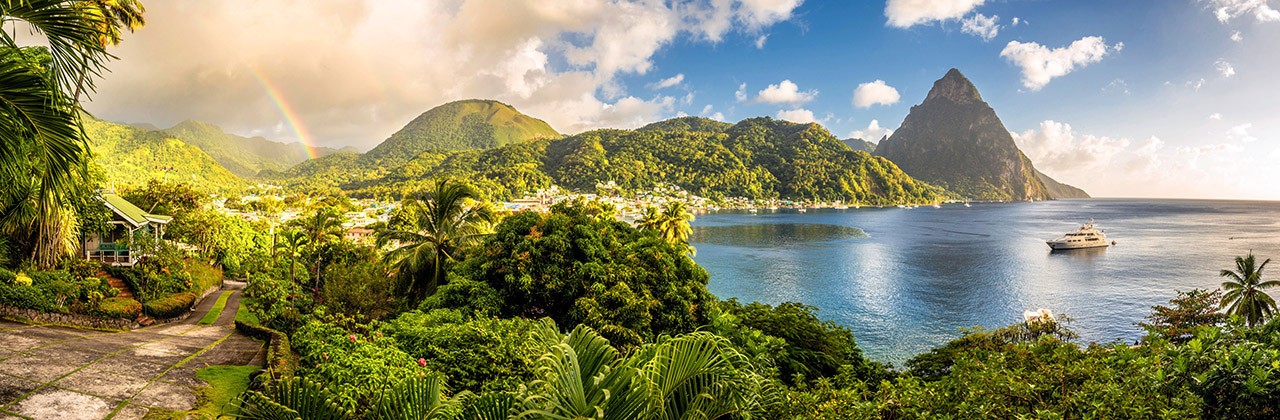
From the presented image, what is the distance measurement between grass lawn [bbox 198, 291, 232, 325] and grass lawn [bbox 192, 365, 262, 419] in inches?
348

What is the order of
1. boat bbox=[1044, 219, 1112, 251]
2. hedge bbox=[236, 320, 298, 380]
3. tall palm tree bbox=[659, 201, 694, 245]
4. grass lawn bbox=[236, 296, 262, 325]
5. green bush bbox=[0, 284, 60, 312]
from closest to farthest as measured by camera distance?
hedge bbox=[236, 320, 298, 380]
green bush bbox=[0, 284, 60, 312]
grass lawn bbox=[236, 296, 262, 325]
tall palm tree bbox=[659, 201, 694, 245]
boat bbox=[1044, 219, 1112, 251]

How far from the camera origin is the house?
21.1 meters

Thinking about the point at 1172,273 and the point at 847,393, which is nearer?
the point at 847,393

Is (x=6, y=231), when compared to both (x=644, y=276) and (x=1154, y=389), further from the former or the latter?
(x=1154, y=389)

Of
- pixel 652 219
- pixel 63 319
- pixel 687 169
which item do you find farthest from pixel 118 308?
pixel 687 169

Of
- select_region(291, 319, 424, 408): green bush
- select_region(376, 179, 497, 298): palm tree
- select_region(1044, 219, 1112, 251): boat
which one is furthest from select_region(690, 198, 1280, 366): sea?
Answer: select_region(291, 319, 424, 408): green bush

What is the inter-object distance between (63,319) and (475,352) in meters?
12.7

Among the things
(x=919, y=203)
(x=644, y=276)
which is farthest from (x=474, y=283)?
(x=919, y=203)

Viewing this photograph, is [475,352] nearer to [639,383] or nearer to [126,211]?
[639,383]

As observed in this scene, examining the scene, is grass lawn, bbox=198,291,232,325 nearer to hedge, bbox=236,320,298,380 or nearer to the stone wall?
the stone wall

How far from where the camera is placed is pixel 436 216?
58.4 feet

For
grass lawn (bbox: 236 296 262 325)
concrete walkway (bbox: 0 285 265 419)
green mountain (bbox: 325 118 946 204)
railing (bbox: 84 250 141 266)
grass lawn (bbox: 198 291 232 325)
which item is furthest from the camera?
green mountain (bbox: 325 118 946 204)

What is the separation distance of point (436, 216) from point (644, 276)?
28.9 feet

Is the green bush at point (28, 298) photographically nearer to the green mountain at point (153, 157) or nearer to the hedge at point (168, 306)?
the hedge at point (168, 306)
